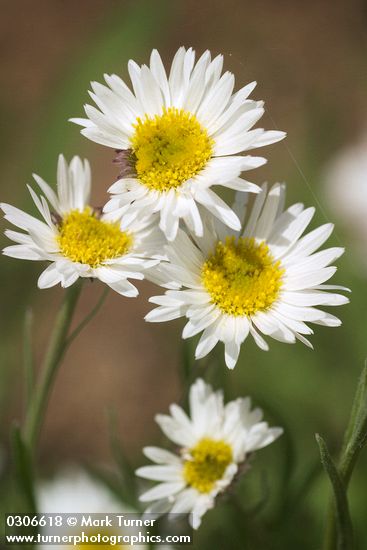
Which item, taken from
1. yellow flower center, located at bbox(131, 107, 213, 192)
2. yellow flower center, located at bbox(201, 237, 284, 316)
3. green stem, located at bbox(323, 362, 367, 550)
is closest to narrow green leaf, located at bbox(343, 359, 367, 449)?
green stem, located at bbox(323, 362, 367, 550)

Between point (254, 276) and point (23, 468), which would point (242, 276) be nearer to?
point (254, 276)

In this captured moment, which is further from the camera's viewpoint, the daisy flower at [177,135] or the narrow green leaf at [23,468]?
the narrow green leaf at [23,468]

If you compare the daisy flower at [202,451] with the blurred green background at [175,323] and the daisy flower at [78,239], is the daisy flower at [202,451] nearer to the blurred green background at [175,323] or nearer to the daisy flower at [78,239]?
the daisy flower at [78,239]

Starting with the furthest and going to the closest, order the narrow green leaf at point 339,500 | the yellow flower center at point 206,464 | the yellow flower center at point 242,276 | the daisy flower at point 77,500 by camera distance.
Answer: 1. the daisy flower at point 77,500
2. the yellow flower center at point 206,464
3. the yellow flower center at point 242,276
4. the narrow green leaf at point 339,500

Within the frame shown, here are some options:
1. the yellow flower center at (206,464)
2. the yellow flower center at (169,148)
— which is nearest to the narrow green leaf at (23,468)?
the yellow flower center at (206,464)

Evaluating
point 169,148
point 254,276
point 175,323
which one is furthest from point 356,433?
point 175,323

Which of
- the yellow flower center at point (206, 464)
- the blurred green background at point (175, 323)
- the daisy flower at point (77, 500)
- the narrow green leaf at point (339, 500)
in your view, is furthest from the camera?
the blurred green background at point (175, 323)

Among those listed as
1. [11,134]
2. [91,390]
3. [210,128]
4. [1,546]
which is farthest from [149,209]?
[11,134]
